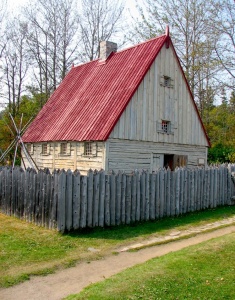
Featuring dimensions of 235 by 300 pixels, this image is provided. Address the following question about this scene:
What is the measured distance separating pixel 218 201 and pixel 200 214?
237 centimetres

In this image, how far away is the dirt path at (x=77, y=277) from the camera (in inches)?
225

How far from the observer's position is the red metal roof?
15.8 metres

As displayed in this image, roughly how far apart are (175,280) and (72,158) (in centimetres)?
1223

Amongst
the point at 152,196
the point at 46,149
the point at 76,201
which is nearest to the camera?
the point at 76,201

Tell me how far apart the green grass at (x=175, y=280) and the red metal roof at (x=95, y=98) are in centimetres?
844

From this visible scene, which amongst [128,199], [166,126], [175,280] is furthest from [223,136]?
[175,280]

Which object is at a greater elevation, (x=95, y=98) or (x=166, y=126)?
(x=95, y=98)

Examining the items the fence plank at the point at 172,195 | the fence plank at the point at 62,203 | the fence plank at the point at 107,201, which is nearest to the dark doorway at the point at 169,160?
the fence plank at the point at 172,195

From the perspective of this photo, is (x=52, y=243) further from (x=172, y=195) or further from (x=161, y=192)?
(x=172, y=195)

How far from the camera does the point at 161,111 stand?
17.7 metres

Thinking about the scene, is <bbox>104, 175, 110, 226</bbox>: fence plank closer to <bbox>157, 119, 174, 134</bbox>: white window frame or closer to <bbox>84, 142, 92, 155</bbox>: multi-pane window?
<bbox>84, 142, 92, 155</bbox>: multi-pane window

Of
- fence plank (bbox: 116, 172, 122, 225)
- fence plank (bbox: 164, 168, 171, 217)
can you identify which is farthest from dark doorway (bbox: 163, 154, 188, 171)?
fence plank (bbox: 116, 172, 122, 225)

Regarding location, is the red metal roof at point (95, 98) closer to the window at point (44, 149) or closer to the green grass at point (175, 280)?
the window at point (44, 149)

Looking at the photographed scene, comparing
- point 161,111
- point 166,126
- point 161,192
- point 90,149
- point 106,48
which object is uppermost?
point 106,48
